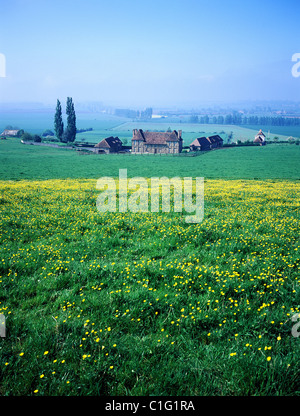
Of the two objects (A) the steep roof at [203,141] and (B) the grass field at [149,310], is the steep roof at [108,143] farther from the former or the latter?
(B) the grass field at [149,310]

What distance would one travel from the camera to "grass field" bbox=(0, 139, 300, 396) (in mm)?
3617

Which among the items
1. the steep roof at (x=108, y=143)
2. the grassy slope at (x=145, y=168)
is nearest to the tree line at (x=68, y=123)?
the steep roof at (x=108, y=143)

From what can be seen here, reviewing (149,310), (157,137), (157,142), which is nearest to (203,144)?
(157,137)

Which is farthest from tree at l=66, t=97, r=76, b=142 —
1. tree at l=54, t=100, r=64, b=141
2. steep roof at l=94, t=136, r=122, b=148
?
steep roof at l=94, t=136, r=122, b=148

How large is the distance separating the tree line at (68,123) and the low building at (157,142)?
90.6ft

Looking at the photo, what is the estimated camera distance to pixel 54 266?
6676 mm

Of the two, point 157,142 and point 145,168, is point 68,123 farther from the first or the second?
point 145,168

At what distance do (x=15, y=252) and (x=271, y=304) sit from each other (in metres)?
7.10

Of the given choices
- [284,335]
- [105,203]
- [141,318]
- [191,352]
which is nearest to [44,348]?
[141,318]

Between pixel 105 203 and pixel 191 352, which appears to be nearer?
pixel 191 352

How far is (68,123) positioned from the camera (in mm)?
103188

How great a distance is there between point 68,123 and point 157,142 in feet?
127

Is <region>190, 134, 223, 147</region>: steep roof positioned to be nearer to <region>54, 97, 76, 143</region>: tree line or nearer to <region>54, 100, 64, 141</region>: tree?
<region>54, 97, 76, 143</region>: tree line

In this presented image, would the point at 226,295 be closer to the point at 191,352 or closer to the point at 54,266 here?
the point at 191,352
